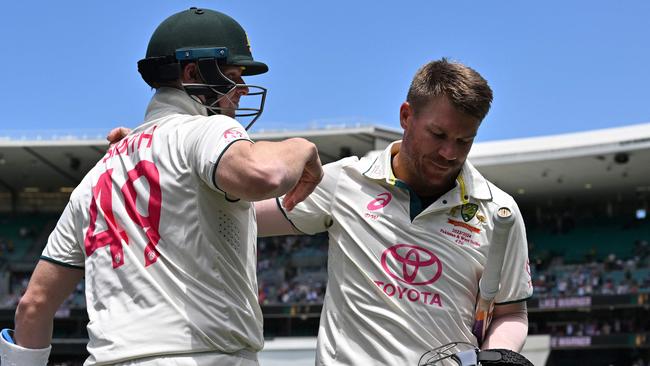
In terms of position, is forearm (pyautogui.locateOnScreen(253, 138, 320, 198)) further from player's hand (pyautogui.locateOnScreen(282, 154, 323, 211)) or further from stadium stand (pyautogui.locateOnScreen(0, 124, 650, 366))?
stadium stand (pyautogui.locateOnScreen(0, 124, 650, 366))

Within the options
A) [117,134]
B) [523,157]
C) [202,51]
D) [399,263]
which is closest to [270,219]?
[399,263]

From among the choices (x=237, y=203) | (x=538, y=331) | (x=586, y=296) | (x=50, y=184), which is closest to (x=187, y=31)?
(x=237, y=203)

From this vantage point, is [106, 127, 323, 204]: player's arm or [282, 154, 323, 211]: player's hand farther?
[282, 154, 323, 211]: player's hand

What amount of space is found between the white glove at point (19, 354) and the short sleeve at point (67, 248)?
0.30m

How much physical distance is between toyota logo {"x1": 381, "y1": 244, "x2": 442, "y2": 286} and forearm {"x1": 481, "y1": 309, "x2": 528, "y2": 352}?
27 cm

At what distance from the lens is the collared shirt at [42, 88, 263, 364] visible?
2744mm

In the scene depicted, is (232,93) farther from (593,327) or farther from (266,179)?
(593,327)

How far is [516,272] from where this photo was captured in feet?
11.5

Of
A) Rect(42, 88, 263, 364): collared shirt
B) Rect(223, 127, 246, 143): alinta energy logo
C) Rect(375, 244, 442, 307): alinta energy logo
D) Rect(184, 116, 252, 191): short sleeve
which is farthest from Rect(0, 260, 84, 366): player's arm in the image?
Rect(375, 244, 442, 307): alinta energy logo

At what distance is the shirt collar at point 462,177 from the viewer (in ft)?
12.3

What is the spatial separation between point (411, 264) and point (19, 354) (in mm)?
1402

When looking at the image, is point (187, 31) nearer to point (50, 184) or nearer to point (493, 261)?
point (493, 261)

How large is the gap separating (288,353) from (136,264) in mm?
16815

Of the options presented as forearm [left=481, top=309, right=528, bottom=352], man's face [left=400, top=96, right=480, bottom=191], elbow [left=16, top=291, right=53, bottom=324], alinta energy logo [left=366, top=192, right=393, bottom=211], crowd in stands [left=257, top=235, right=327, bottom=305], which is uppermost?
man's face [left=400, top=96, right=480, bottom=191]
